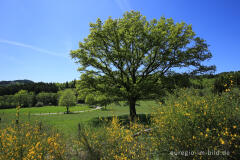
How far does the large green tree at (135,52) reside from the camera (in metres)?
14.3

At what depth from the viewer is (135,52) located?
50.6 ft

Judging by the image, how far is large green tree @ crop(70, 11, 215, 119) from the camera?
47.0 feet

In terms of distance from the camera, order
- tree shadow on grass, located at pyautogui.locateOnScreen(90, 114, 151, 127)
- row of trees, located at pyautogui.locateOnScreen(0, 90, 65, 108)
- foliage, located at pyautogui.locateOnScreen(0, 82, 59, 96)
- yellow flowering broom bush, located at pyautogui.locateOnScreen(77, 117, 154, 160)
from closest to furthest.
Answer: yellow flowering broom bush, located at pyautogui.locateOnScreen(77, 117, 154, 160)
tree shadow on grass, located at pyautogui.locateOnScreen(90, 114, 151, 127)
row of trees, located at pyautogui.locateOnScreen(0, 90, 65, 108)
foliage, located at pyautogui.locateOnScreen(0, 82, 59, 96)

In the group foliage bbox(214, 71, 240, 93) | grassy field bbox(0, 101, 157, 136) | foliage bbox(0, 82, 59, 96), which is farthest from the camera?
foliage bbox(0, 82, 59, 96)

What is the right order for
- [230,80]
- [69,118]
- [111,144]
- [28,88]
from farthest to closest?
[28,88]
[69,118]
[230,80]
[111,144]

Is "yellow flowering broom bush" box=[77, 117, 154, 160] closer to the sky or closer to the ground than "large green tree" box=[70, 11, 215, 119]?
closer to the ground

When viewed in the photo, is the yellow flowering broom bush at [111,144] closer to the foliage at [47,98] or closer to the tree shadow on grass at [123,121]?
the tree shadow on grass at [123,121]

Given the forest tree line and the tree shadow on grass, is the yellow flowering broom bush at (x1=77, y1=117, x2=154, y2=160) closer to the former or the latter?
the tree shadow on grass

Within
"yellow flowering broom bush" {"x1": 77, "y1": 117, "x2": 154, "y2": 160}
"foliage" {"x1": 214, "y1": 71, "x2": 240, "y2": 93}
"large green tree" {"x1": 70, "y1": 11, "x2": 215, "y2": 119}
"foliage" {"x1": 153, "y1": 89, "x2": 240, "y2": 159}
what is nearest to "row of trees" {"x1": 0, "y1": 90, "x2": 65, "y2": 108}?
"large green tree" {"x1": 70, "y1": 11, "x2": 215, "y2": 119}

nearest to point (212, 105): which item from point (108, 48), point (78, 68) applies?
point (108, 48)

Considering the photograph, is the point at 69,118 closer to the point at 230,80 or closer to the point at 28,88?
the point at 230,80

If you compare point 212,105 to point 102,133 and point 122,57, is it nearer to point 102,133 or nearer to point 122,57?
point 102,133

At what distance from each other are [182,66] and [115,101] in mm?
9288

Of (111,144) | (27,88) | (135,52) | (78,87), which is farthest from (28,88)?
(111,144)
